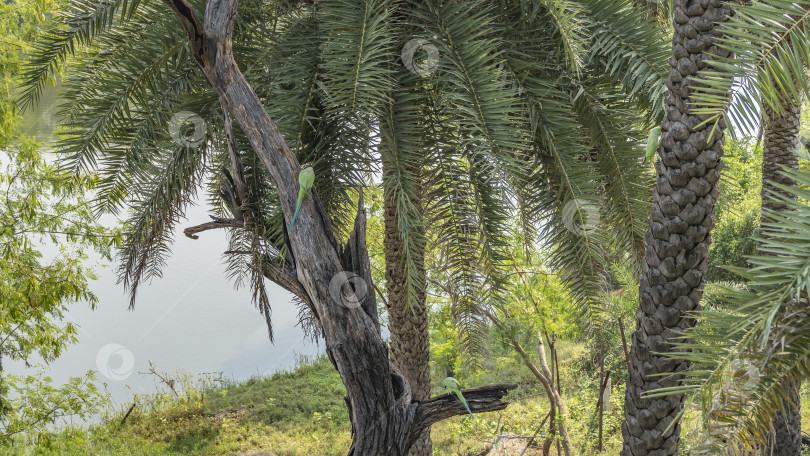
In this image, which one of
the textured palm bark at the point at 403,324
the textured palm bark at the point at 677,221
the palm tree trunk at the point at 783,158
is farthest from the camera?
the palm tree trunk at the point at 783,158

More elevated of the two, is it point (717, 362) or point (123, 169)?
point (123, 169)

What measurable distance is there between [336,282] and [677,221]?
1675 mm

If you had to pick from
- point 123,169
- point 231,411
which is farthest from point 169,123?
point 231,411

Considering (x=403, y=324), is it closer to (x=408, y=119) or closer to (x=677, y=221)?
(x=408, y=119)

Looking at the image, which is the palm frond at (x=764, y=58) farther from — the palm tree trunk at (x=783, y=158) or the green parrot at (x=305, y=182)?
the palm tree trunk at (x=783, y=158)

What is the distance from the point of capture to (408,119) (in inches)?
140

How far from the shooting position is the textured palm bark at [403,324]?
4.61 m

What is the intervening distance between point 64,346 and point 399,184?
13.6 ft

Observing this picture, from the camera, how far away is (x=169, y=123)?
3.85m

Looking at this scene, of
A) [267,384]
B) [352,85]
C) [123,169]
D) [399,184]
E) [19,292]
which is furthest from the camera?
[267,384]

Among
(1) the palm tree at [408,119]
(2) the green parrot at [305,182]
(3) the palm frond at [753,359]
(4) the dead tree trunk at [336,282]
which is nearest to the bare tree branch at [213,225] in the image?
(1) the palm tree at [408,119]

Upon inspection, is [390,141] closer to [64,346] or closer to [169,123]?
[169,123]

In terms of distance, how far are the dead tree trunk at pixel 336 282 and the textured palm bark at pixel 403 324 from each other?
1.30 metres

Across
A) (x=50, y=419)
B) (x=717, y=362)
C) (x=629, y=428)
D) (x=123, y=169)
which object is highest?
(x=123, y=169)
